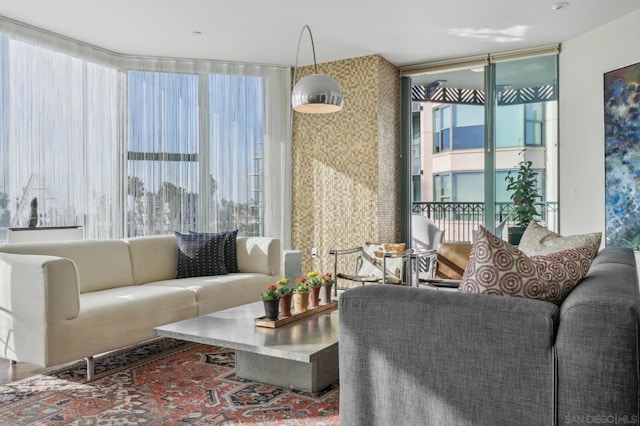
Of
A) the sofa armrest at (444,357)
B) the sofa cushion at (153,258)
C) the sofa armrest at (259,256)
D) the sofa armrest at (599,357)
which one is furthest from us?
the sofa armrest at (259,256)

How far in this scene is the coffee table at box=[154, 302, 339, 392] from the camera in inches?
91.3

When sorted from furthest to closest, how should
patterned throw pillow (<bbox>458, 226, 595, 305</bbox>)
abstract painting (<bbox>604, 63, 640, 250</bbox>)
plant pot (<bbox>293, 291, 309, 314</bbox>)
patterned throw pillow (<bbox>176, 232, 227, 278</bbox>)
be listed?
abstract painting (<bbox>604, 63, 640, 250</bbox>) < patterned throw pillow (<bbox>176, 232, 227, 278</bbox>) < plant pot (<bbox>293, 291, 309, 314</bbox>) < patterned throw pillow (<bbox>458, 226, 595, 305</bbox>)

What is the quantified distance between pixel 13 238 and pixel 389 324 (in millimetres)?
3779

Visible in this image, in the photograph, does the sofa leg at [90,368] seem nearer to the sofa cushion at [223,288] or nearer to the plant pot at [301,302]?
the sofa cushion at [223,288]

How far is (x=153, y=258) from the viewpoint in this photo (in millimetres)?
4164

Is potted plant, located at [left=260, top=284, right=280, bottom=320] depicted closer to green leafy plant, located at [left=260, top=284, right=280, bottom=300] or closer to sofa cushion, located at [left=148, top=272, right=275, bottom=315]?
green leafy plant, located at [left=260, top=284, right=280, bottom=300]

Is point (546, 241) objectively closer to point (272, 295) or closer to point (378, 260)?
point (272, 295)

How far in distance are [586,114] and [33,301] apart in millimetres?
4979

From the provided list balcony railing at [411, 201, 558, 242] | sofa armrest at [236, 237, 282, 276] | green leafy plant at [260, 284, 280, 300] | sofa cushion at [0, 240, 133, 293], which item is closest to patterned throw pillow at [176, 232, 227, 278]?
sofa armrest at [236, 237, 282, 276]

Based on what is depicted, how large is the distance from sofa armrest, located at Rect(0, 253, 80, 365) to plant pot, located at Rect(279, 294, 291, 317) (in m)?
1.19

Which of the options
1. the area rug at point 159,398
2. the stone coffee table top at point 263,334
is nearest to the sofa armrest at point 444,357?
the stone coffee table top at point 263,334

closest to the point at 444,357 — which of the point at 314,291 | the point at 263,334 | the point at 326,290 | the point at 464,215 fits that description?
the point at 263,334

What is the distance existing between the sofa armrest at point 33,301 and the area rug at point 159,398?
234 millimetres

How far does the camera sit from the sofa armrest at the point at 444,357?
1352mm
